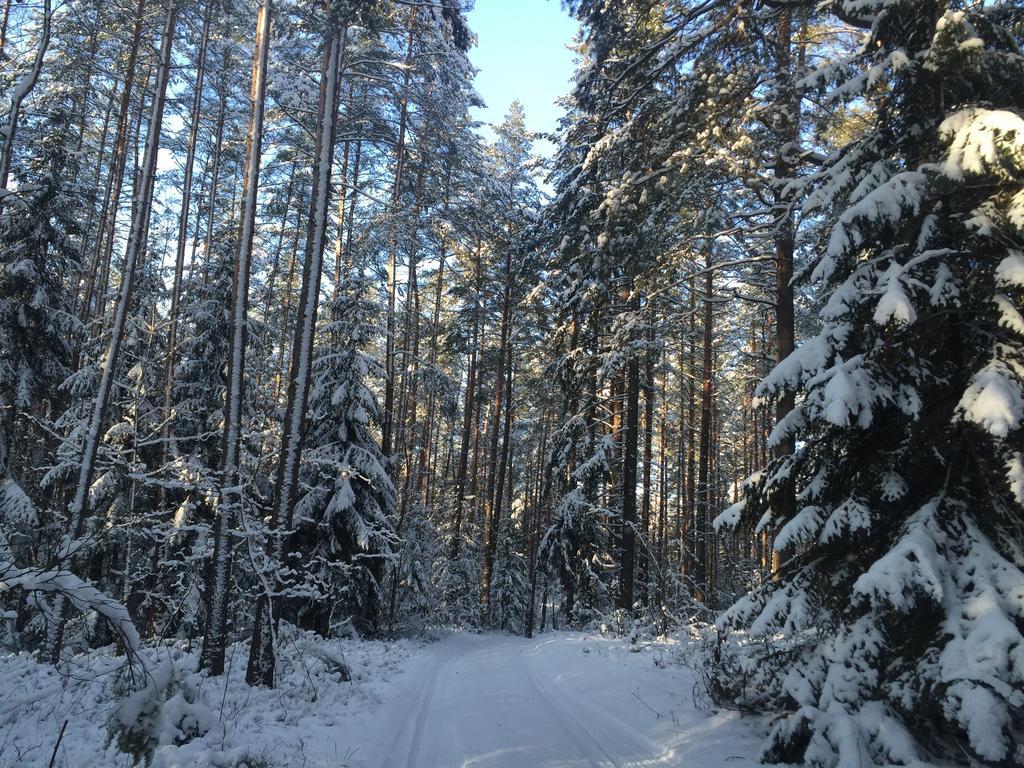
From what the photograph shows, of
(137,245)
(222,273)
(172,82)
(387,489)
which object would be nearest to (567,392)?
(387,489)

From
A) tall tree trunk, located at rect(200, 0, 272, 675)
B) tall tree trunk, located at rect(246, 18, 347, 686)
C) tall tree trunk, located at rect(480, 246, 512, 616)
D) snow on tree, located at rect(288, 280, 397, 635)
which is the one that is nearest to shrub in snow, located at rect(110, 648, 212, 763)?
tall tree trunk, located at rect(246, 18, 347, 686)

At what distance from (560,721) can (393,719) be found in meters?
2.25

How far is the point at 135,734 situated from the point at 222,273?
1219 centimetres

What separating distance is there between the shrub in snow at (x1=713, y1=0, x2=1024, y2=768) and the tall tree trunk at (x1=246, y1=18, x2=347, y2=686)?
20.9 feet

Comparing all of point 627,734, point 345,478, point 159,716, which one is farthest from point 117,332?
point 627,734

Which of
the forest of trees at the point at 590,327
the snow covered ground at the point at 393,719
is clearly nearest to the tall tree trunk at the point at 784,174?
the forest of trees at the point at 590,327

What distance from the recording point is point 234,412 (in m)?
8.68

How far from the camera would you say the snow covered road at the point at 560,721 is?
5.93 m

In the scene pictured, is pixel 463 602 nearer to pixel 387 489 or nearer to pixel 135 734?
pixel 387 489

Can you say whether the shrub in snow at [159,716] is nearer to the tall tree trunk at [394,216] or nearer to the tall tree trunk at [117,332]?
the tall tree trunk at [117,332]

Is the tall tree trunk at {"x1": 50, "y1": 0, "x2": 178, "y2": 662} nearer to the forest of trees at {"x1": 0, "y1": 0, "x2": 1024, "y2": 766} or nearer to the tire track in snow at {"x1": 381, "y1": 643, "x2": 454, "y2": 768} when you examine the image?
the forest of trees at {"x1": 0, "y1": 0, "x2": 1024, "y2": 766}

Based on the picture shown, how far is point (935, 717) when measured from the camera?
462 cm

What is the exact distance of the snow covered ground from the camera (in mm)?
5512

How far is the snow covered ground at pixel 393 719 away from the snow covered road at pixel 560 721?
0.02m
